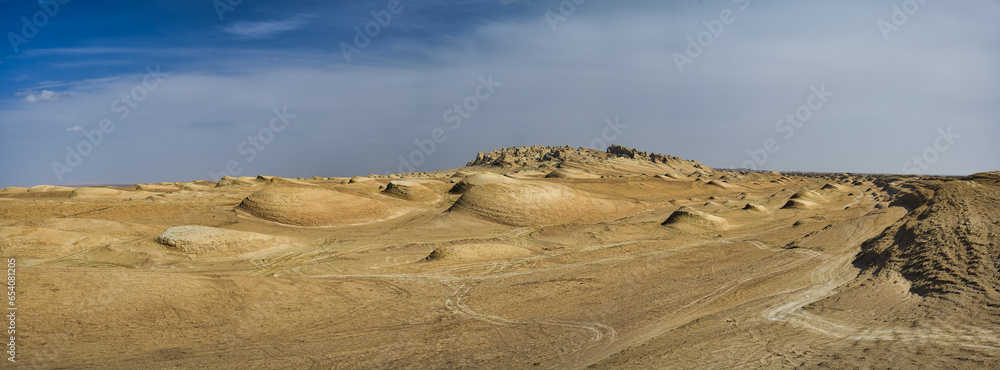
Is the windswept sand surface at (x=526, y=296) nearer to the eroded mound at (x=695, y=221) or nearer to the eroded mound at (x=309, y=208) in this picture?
A: the eroded mound at (x=695, y=221)

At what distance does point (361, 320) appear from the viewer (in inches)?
591

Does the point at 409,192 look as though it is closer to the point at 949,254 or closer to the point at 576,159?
the point at 949,254

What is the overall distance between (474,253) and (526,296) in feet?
25.5

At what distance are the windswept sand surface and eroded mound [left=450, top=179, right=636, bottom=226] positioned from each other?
5835 millimetres

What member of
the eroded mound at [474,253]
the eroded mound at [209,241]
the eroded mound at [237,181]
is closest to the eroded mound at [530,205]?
the eroded mound at [474,253]

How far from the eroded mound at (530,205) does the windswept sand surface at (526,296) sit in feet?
19.1

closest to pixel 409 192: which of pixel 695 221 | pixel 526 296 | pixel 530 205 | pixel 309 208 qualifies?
pixel 309 208

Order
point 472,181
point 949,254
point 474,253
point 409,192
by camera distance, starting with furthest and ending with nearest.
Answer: point 472,181 < point 409,192 < point 474,253 < point 949,254

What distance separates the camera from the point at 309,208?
1511 inches

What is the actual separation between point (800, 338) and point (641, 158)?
12112cm

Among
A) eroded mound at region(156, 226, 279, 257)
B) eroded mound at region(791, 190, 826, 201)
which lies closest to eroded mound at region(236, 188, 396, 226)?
eroded mound at region(156, 226, 279, 257)

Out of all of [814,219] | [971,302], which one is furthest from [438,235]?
[971,302]

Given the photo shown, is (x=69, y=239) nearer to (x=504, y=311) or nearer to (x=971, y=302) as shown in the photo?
(x=504, y=311)

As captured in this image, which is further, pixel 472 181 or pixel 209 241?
pixel 472 181
